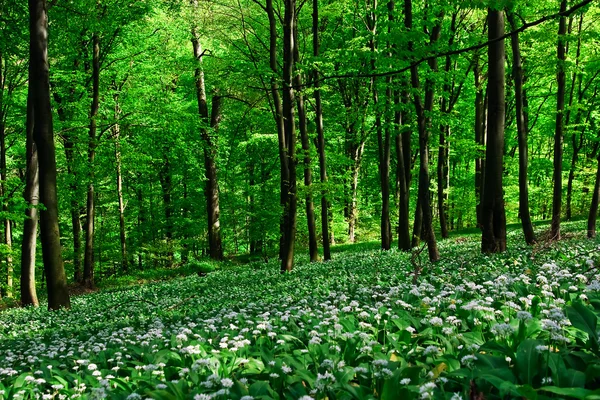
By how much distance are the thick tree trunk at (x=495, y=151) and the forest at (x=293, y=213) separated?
0.05m

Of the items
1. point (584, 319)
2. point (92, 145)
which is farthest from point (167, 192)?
point (584, 319)

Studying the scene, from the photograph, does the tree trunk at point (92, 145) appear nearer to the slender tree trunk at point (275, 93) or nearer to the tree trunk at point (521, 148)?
the slender tree trunk at point (275, 93)

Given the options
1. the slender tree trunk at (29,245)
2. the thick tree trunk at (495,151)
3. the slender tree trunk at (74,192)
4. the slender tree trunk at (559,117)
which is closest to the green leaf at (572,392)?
the thick tree trunk at (495,151)

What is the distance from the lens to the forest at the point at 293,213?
3.19 m

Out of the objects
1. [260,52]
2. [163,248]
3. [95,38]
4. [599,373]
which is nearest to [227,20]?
[260,52]

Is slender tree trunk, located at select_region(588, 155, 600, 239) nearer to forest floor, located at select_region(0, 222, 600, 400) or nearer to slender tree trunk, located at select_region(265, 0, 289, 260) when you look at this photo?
forest floor, located at select_region(0, 222, 600, 400)

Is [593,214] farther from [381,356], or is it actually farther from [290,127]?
[381,356]

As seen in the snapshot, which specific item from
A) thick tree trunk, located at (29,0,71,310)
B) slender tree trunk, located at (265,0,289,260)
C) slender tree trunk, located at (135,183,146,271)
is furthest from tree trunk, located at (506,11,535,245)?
slender tree trunk, located at (135,183,146,271)

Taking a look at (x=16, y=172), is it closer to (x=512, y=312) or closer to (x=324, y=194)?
(x=324, y=194)

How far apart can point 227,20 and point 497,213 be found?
16115 mm

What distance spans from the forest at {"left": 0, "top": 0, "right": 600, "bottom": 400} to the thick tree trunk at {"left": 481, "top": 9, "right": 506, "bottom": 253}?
0.16ft

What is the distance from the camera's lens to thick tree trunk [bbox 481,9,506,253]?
10.0 m

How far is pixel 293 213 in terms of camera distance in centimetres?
1541

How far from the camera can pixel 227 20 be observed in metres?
20.6
